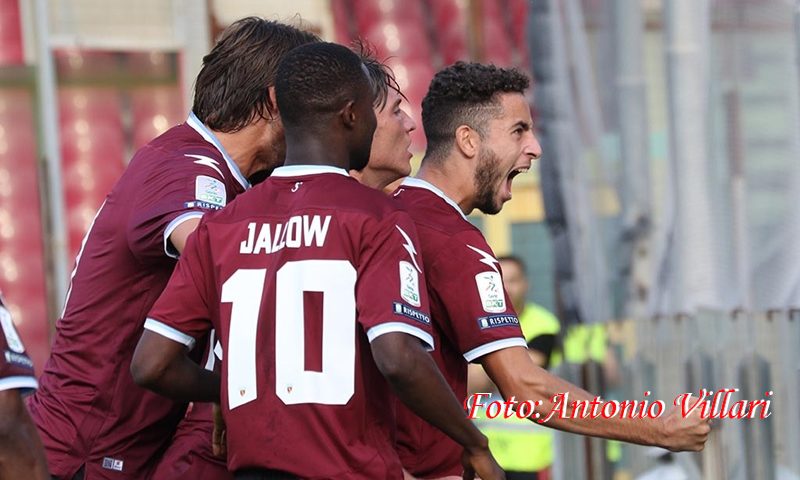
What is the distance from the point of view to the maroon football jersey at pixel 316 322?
322cm

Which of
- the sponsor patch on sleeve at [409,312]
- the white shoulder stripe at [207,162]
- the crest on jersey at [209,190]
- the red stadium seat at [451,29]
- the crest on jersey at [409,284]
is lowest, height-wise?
the sponsor patch on sleeve at [409,312]

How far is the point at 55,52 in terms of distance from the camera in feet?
31.8

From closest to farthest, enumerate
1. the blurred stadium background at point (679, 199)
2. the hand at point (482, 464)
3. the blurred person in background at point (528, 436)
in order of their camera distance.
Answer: the hand at point (482, 464) → the blurred stadium background at point (679, 199) → the blurred person in background at point (528, 436)

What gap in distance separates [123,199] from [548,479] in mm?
4292

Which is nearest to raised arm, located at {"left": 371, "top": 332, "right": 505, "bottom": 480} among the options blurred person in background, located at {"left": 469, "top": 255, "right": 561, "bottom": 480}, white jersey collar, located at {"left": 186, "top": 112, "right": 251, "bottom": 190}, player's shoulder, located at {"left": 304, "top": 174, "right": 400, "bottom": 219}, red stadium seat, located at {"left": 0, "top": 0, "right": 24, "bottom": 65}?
player's shoulder, located at {"left": 304, "top": 174, "right": 400, "bottom": 219}

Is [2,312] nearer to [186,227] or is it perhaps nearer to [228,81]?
[186,227]

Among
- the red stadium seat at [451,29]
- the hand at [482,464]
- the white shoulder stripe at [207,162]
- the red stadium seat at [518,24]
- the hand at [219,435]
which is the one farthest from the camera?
the red stadium seat at [451,29]

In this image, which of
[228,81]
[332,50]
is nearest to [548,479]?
[228,81]

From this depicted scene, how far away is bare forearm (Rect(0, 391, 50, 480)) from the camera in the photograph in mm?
3125

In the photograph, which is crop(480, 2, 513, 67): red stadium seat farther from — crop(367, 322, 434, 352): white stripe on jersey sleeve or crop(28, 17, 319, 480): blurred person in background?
crop(367, 322, 434, 352): white stripe on jersey sleeve

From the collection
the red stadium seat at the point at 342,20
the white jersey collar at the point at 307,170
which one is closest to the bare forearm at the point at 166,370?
the white jersey collar at the point at 307,170

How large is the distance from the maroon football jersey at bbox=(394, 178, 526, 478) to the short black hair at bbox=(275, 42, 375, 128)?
0.54 meters

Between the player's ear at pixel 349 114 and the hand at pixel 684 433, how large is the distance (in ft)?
3.89

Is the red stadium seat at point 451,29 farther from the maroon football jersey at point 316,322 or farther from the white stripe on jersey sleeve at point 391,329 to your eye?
the white stripe on jersey sleeve at point 391,329
